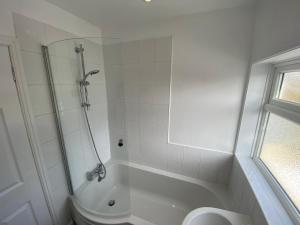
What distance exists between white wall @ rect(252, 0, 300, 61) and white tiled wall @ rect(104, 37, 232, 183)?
783 mm

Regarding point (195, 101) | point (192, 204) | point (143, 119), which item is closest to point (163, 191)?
point (192, 204)

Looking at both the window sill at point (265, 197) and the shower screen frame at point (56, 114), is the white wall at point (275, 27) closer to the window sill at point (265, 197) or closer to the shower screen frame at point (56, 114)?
the window sill at point (265, 197)

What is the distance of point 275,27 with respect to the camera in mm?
864

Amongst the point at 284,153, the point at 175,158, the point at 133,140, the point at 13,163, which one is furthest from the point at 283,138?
the point at 13,163

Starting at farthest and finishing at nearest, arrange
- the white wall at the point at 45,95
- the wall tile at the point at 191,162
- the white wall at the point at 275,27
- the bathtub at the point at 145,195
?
the wall tile at the point at 191,162 < the bathtub at the point at 145,195 < the white wall at the point at 45,95 < the white wall at the point at 275,27

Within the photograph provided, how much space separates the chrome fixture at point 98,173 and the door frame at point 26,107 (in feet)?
1.56

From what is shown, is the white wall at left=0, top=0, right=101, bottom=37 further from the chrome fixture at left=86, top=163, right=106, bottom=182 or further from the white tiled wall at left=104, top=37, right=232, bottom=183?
the chrome fixture at left=86, top=163, right=106, bottom=182

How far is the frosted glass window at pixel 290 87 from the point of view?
0.93 meters

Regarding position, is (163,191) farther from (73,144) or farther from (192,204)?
(73,144)

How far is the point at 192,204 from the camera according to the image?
1.71 meters

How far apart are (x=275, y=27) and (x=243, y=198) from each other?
1.29 metres

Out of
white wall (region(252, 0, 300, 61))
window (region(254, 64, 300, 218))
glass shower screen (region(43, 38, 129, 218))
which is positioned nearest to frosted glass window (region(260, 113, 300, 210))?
window (region(254, 64, 300, 218))

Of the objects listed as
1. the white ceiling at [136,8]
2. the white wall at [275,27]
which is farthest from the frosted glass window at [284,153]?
the white ceiling at [136,8]

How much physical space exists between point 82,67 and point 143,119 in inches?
37.5
